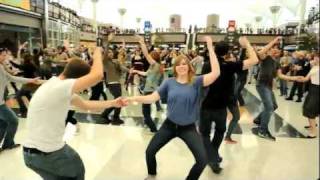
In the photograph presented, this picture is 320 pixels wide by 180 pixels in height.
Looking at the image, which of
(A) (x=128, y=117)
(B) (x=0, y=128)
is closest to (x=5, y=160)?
(B) (x=0, y=128)

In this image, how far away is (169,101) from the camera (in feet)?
10.1

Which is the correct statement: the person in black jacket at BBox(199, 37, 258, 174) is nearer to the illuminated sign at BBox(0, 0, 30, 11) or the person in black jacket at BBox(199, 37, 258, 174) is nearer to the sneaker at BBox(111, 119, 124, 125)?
the sneaker at BBox(111, 119, 124, 125)

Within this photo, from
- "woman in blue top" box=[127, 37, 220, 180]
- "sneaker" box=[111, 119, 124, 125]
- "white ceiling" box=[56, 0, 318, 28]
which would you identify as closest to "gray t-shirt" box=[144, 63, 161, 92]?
"sneaker" box=[111, 119, 124, 125]

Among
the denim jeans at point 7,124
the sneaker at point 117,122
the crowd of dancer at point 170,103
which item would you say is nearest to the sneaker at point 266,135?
the crowd of dancer at point 170,103

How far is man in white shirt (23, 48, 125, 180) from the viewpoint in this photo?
2189 millimetres

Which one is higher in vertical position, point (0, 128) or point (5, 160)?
point (0, 128)

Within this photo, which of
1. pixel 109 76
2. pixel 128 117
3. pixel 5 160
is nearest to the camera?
pixel 5 160

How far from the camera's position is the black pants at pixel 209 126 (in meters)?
3.64

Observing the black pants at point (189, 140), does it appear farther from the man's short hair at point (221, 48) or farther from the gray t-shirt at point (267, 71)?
the gray t-shirt at point (267, 71)

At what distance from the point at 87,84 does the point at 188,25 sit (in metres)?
5.51

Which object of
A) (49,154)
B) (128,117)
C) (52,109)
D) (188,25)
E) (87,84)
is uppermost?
(188,25)

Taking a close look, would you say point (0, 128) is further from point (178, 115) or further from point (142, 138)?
point (178, 115)

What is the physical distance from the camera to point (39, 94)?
2246mm

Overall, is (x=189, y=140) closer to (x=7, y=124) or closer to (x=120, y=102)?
(x=120, y=102)
